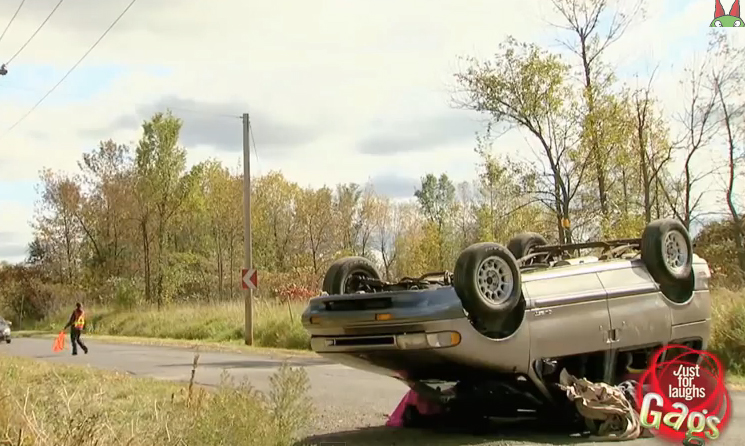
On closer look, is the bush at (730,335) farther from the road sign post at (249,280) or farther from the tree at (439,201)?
the tree at (439,201)

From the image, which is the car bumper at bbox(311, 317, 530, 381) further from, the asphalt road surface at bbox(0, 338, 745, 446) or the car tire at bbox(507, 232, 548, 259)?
the car tire at bbox(507, 232, 548, 259)

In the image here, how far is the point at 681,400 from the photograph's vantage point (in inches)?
303

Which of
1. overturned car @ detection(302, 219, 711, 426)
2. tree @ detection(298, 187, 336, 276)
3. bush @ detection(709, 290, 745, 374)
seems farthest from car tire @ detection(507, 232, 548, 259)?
tree @ detection(298, 187, 336, 276)

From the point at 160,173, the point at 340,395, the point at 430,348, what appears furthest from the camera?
the point at 160,173

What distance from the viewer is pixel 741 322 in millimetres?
15492

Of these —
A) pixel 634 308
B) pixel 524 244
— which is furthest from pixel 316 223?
pixel 634 308

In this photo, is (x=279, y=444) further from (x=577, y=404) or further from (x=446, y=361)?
(x=577, y=404)

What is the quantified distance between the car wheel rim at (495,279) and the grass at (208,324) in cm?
1813

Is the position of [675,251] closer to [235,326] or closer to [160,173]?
[235,326]

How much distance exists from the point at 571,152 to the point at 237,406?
18597 millimetres

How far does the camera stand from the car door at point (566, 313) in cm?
746

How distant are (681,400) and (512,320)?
1.81m

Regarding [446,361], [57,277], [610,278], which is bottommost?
[446,361]

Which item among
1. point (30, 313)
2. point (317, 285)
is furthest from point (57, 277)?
point (317, 285)
